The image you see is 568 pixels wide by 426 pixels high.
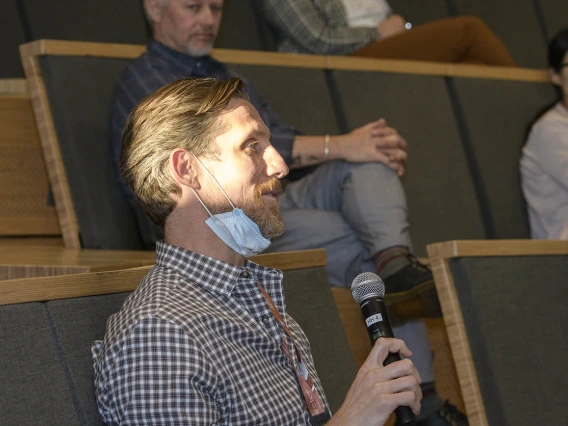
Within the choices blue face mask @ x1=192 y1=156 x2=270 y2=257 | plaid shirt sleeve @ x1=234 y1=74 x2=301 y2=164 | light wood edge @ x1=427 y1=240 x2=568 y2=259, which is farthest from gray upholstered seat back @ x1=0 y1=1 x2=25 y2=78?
blue face mask @ x1=192 y1=156 x2=270 y2=257

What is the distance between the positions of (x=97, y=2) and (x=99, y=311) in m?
1.41

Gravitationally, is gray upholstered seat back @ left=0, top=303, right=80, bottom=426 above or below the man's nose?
below

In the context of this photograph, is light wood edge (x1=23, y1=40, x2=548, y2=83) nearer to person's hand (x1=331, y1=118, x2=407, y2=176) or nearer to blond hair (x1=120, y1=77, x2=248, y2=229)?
person's hand (x1=331, y1=118, x2=407, y2=176)

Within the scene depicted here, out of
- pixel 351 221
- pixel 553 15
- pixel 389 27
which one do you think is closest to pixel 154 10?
pixel 351 221

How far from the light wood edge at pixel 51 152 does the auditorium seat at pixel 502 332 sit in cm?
68

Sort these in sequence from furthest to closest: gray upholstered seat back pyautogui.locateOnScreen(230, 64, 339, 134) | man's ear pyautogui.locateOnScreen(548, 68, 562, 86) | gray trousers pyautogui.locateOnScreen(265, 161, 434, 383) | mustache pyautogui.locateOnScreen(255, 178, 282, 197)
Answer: man's ear pyautogui.locateOnScreen(548, 68, 562, 86)
gray upholstered seat back pyautogui.locateOnScreen(230, 64, 339, 134)
gray trousers pyautogui.locateOnScreen(265, 161, 434, 383)
mustache pyautogui.locateOnScreen(255, 178, 282, 197)

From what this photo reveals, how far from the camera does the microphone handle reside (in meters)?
0.92

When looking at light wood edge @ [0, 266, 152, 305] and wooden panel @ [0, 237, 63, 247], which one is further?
wooden panel @ [0, 237, 63, 247]

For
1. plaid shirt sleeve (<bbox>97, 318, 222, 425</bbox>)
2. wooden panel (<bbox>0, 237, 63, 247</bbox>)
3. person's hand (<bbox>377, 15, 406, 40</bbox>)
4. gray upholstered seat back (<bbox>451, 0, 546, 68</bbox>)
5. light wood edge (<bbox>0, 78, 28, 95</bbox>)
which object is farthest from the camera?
gray upholstered seat back (<bbox>451, 0, 546, 68</bbox>)

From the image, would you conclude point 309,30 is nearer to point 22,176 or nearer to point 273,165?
point 22,176

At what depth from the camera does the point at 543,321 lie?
151 centimetres

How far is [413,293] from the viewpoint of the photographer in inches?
63.1

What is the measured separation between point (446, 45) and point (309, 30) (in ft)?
1.20

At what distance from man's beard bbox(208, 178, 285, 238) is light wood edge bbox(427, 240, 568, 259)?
1.43 ft
